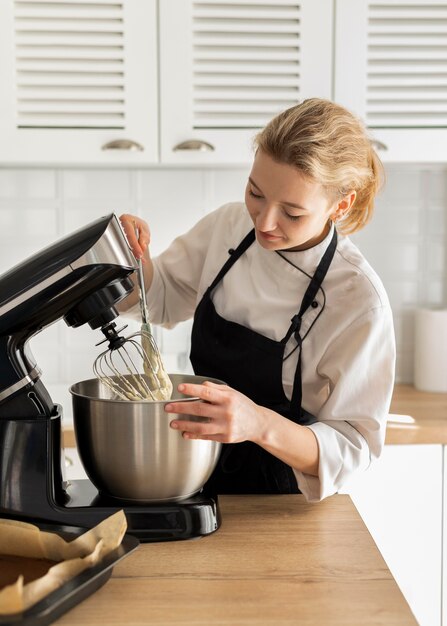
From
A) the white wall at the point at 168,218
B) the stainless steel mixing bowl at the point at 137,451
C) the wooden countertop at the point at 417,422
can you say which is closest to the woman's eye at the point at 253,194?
the stainless steel mixing bowl at the point at 137,451

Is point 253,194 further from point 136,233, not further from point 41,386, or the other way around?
point 41,386

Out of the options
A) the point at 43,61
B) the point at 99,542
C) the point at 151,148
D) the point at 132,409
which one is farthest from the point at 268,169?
the point at 43,61

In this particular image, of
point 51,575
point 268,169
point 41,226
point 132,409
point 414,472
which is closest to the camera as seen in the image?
point 51,575

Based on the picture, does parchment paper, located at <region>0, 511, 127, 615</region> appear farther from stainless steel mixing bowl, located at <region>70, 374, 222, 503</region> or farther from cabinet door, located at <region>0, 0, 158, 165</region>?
cabinet door, located at <region>0, 0, 158, 165</region>

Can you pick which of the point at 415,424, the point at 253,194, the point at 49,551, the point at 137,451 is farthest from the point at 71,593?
the point at 415,424

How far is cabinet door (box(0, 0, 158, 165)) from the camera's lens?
2162 millimetres

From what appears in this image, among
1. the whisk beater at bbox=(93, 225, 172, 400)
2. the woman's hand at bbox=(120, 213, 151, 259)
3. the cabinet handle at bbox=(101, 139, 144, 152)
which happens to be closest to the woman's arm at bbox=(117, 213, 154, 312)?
the woman's hand at bbox=(120, 213, 151, 259)

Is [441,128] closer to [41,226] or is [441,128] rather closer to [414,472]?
[414,472]

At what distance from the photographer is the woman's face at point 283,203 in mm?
1267

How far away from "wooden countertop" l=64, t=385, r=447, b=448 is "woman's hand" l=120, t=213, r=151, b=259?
857 mm

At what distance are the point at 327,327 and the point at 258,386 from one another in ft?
0.56

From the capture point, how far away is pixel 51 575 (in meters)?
0.86

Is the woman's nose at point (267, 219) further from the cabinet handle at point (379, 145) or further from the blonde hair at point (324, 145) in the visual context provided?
the cabinet handle at point (379, 145)

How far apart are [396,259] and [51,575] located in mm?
2094
